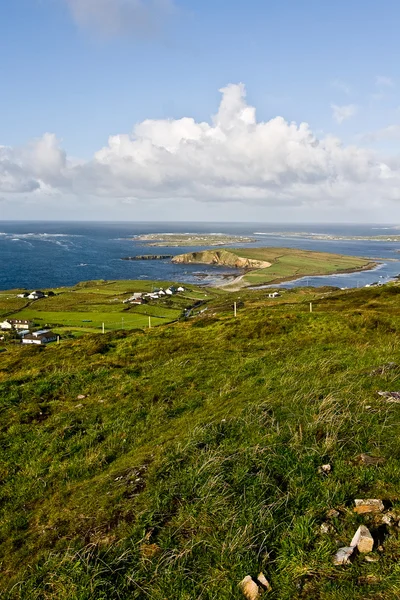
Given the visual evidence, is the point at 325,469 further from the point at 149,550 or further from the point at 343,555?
the point at 149,550

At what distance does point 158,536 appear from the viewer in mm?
7156

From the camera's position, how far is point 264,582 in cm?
591

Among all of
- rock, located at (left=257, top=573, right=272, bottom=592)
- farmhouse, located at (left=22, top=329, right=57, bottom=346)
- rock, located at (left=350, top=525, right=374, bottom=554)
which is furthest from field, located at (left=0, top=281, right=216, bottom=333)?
rock, located at (left=350, top=525, right=374, bottom=554)

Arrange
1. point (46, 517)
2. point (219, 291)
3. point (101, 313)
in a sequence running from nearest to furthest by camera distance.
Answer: point (46, 517), point (101, 313), point (219, 291)

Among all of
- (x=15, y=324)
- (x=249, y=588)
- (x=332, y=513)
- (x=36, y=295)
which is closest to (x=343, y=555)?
(x=332, y=513)

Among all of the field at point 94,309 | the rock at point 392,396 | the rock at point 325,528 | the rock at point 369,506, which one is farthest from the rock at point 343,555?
the field at point 94,309

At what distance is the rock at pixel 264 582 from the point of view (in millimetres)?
5836

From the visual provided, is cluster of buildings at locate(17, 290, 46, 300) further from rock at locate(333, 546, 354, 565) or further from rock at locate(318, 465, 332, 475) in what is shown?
rock at locate(333, 546, 354, 565)

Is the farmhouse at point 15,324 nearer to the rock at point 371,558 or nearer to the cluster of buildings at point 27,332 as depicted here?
the cluster of buildings at point 27,332

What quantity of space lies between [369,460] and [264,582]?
3994mm

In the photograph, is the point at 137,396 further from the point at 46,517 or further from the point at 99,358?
the point at 99,358

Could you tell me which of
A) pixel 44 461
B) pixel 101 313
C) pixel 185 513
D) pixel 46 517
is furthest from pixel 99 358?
pixel 101 313

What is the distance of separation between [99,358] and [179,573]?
24.4 metres

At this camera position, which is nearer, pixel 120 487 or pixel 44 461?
pixel 120 487
